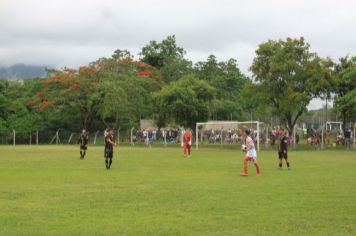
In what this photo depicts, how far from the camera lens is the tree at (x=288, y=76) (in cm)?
4388

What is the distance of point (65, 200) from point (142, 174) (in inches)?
293

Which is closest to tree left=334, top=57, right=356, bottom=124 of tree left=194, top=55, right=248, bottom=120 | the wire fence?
the wire fence

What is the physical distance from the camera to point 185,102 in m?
52.3

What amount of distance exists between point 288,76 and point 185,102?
11.4 meters

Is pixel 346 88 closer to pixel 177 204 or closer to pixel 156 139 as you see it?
pixel 156 139

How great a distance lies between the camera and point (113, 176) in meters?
19.8

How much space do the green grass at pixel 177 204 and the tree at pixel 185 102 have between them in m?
31.9

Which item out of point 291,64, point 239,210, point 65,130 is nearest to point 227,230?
point 239,210

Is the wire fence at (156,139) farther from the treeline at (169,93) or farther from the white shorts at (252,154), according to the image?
the white shorts at (252,154)

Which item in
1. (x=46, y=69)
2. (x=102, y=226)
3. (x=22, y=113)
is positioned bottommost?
(x=102, y=226)

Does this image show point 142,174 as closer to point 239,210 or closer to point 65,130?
point 239,210

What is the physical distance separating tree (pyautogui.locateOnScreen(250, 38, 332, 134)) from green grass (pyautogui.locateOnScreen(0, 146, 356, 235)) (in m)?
24.2

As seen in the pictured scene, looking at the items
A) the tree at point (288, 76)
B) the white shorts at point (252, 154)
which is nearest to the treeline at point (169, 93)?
the tree at point (288, 76)

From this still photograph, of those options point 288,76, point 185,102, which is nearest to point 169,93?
point 185,102
